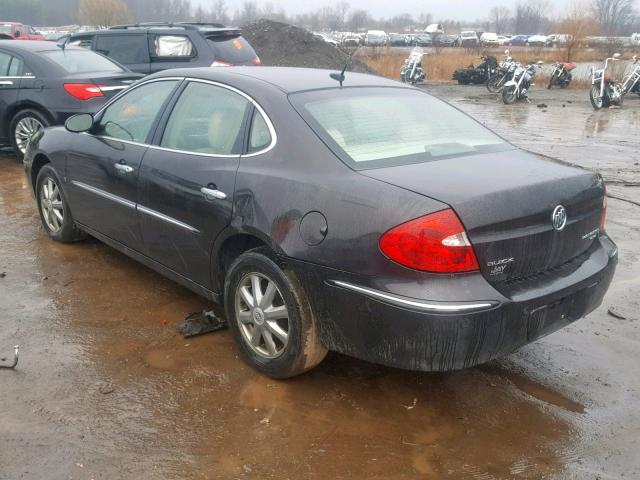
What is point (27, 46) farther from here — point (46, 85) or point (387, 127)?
point (387, 127)

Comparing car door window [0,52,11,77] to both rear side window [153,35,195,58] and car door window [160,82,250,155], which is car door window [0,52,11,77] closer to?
rear side window [153,35,195,58]

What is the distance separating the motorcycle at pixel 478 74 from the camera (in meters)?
27.4

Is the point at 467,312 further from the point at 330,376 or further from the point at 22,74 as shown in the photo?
the point at 22,74

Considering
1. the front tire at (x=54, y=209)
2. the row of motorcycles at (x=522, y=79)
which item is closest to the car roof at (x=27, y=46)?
the front tire at (x=54, y=209)

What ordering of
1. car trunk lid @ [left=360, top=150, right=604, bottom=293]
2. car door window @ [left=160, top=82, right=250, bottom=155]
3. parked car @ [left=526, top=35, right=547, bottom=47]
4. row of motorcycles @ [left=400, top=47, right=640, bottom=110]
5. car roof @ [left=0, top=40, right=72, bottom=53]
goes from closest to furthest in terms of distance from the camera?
car trunk lid @ [left=360, top=150, right=604, bottom=293] → car door window @ [left=160, top=82, right=250, bottom=155] → car roof @ [left=0, top=40, right=72, bottom=53] → row of motorcycles @ [left=400, top=47, right=640, bottom=110] → parked car @ [left=526, top=35, right=547, bottom=47]

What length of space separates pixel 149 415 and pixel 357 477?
3.58 feet

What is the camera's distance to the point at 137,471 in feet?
8.95

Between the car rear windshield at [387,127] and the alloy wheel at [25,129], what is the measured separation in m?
5.99

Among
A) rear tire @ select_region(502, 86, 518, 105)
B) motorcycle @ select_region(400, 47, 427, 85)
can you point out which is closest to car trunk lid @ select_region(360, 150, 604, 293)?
rear tire @ select_region(502, 86, 518, 105)

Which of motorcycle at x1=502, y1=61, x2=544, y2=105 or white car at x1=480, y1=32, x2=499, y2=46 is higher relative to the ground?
white car at x1=480, y1=32, x2=499, y2=46

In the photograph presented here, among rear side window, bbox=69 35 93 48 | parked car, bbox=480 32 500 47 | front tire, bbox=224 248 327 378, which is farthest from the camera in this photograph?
parked car, bbox=480 32 500 47

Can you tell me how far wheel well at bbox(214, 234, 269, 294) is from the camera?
3477mm

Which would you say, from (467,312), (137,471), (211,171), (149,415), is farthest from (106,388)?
(467,312)

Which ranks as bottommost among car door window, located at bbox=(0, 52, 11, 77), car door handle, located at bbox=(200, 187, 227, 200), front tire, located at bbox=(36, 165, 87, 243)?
front tire, located at bbox=(36, 165, 87, 243)
